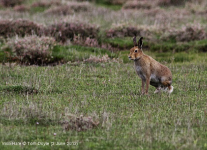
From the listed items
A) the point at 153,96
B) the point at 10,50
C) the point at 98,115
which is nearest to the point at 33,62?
the point at 10,50

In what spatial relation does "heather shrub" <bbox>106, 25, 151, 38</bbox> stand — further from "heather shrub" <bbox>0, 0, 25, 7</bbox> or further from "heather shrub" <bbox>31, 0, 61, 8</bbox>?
"heather shrub" <bbox>0, 0, 25, 7</bbox>

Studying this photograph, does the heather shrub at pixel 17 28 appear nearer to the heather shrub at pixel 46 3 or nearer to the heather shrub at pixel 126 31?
the heather shrub at pixel 126 31

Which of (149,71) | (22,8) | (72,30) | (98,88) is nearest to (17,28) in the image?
(72,30)

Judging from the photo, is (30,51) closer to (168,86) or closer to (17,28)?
(17,28)

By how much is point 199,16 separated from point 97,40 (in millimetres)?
9933

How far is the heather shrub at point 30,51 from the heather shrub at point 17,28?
285 centimetres

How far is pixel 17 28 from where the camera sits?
2114 cm

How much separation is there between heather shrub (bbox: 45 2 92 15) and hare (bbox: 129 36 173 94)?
17.6 m

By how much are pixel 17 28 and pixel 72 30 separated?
10.4 ft

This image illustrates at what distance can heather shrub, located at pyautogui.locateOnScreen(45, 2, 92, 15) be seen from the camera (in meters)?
29.0

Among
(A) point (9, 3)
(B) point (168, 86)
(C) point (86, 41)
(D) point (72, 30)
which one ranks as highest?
(A) point (9, 3)

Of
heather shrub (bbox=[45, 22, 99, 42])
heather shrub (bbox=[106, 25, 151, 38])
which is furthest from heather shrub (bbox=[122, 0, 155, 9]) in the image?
heather shrub (bbox=[45, 22, 99, 42])

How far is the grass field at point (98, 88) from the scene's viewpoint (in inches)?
302

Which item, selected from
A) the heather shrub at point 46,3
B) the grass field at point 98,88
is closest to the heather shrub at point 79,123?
the grass field at point 98,88
